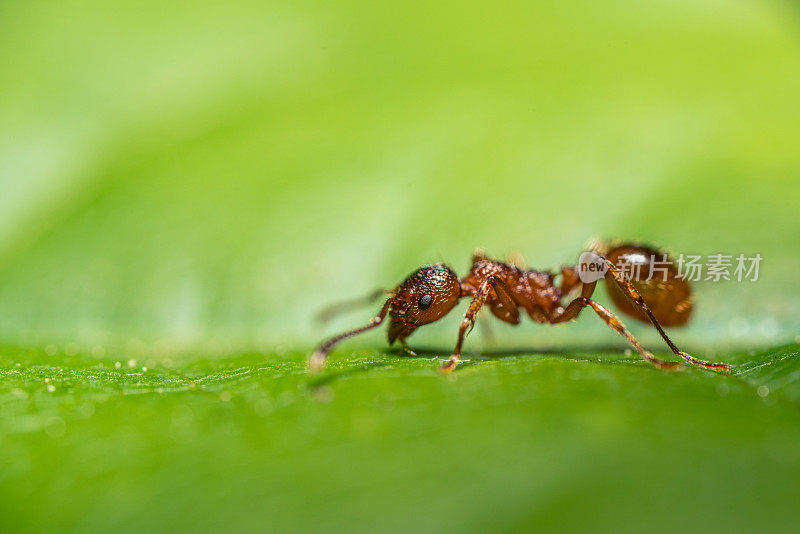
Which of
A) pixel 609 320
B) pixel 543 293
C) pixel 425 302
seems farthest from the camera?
pixel 543 293

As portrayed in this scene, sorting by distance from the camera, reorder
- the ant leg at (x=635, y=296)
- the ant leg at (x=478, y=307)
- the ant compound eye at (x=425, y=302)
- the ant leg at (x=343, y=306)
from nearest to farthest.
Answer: the ant leg at (x=478, y=307), the ant leg at (x=635, y=296), the ant compound eye at (x=425, y=302), the ant leg at (x=343, y=306)

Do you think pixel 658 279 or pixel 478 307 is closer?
pixel 478 307

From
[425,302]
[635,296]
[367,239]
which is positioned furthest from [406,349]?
[635,296]

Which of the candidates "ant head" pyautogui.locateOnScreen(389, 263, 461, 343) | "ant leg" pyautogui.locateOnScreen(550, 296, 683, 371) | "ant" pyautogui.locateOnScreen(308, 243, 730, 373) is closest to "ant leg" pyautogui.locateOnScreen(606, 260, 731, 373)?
"ant" pyautogui.locateOnScreen(308, 243, 730, 373)

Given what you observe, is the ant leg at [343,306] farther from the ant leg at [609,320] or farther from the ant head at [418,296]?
the ant leg at [609,320]

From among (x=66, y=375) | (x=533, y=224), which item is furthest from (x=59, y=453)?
(x=533, y=224)

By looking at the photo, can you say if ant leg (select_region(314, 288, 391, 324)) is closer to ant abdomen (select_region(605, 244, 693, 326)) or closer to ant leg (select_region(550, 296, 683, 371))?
ant leg (select_region(550, 296, 683, 371))

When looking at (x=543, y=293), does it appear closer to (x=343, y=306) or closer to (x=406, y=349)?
(x=406, y=349)

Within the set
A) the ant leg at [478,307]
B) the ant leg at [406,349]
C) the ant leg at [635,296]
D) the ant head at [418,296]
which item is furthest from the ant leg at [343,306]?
the ant leg at [635,296]
